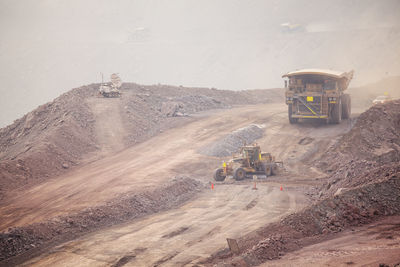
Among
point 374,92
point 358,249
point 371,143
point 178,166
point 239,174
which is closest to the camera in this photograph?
point 358,249

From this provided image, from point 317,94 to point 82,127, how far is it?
16169mm

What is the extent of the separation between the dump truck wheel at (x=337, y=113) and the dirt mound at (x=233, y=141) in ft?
15.8

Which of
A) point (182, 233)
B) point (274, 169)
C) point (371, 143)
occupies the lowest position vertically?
point (182, 233)

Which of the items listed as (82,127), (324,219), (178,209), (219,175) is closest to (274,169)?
(219,175)

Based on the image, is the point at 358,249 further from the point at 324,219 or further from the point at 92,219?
the point at 92,219

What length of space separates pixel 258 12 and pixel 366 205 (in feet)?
359

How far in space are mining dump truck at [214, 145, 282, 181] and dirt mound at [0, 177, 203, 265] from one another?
4.54ft

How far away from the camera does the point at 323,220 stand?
10289 millimetres

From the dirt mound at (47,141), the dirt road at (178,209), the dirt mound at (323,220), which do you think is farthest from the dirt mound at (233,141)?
the dirt mound at (323,220)

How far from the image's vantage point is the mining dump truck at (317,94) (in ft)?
79.9

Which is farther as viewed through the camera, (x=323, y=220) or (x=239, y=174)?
(x=239, y=174)

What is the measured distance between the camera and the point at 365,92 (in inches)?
1644

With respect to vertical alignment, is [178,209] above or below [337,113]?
below

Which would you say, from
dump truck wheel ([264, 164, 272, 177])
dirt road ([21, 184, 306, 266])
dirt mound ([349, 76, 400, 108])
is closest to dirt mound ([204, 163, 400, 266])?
dirt road ([21, 184, 306, 266])
